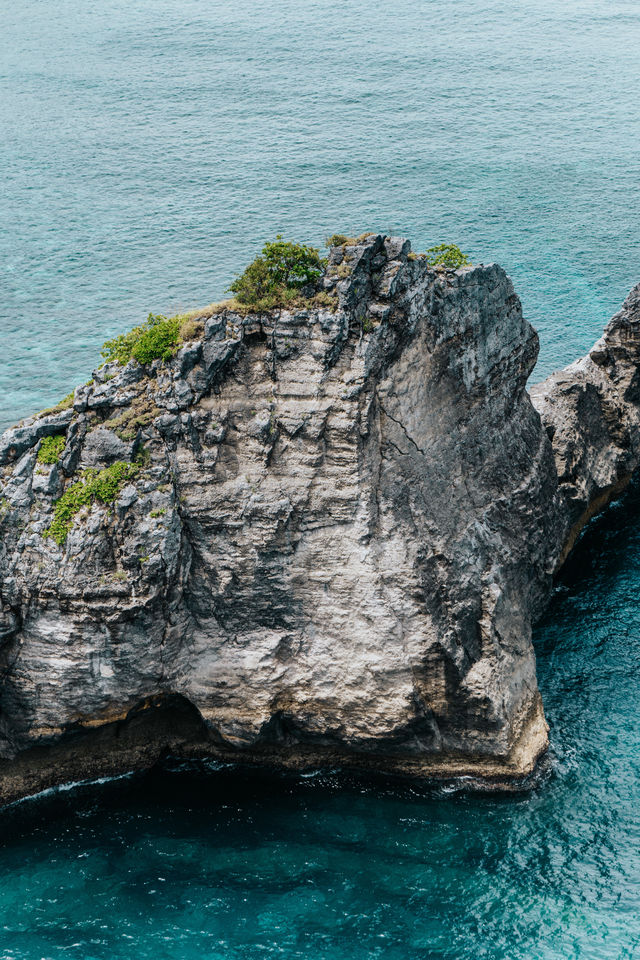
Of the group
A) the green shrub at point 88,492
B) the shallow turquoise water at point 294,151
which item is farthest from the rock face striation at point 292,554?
the shallow turquoise water at point 294,151

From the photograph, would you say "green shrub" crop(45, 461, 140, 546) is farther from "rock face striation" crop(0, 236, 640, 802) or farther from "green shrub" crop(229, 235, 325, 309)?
"green shrub" crop(229, 235, 325, 309)

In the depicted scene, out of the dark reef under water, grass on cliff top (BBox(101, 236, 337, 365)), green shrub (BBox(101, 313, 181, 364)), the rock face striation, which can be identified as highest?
grass on cliff top (BBox(101, 236, 337, 365))

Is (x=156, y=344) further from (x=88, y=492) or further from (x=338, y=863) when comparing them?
(x=338, y=863)

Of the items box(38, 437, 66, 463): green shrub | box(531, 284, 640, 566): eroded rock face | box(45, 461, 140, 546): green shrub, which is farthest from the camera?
box(531, 284, 640, 566): eroded rock face

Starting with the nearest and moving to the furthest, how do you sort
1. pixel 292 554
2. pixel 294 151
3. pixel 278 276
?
1. pixel 278 276
2. pixel 292 554
3. pixel 294 151

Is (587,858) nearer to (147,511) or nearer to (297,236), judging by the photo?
(147,511)

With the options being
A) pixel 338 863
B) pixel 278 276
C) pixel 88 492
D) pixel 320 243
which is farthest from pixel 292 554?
pixel 320 243

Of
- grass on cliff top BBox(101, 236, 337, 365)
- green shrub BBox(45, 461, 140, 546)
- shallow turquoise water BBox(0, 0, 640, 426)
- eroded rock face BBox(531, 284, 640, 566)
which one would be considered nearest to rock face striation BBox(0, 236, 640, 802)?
green shrub BBox(45, 461, 140, 546)
